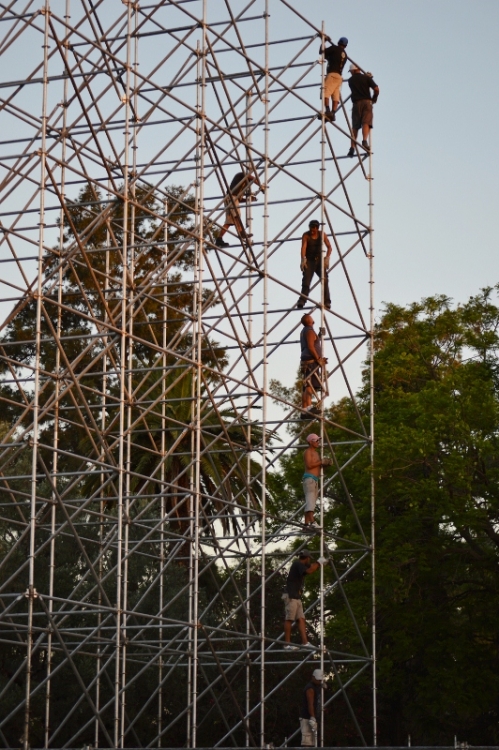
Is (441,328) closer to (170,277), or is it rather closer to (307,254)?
(307,254)

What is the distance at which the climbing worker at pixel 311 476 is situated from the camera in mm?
25359

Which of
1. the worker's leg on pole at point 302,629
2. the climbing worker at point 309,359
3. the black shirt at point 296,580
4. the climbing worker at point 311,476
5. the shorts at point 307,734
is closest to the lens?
the shorts at point 307,734

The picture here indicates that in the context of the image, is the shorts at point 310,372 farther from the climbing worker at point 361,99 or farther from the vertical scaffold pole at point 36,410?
the vertical scaffold pole at point 36,410

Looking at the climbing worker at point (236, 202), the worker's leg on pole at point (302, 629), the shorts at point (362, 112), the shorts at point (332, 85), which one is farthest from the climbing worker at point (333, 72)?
the worker's leg on pole at point (302, 629)

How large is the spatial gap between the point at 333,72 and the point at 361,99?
1.09m

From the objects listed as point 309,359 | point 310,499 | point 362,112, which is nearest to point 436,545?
point 310,499

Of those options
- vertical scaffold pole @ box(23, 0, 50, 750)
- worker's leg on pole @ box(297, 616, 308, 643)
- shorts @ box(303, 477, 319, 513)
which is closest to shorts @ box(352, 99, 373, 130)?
shorts @ box(303, 477, 319, 513)

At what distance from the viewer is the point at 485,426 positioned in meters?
26.8

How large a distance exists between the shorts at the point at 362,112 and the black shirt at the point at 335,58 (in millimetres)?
1025


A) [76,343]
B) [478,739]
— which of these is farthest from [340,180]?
[76,343]

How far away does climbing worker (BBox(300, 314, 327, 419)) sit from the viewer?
85.5 ft

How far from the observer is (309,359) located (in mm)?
26234

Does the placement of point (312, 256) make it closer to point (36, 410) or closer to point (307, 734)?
point (307, 734)

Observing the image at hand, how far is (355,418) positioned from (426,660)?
5645mm
